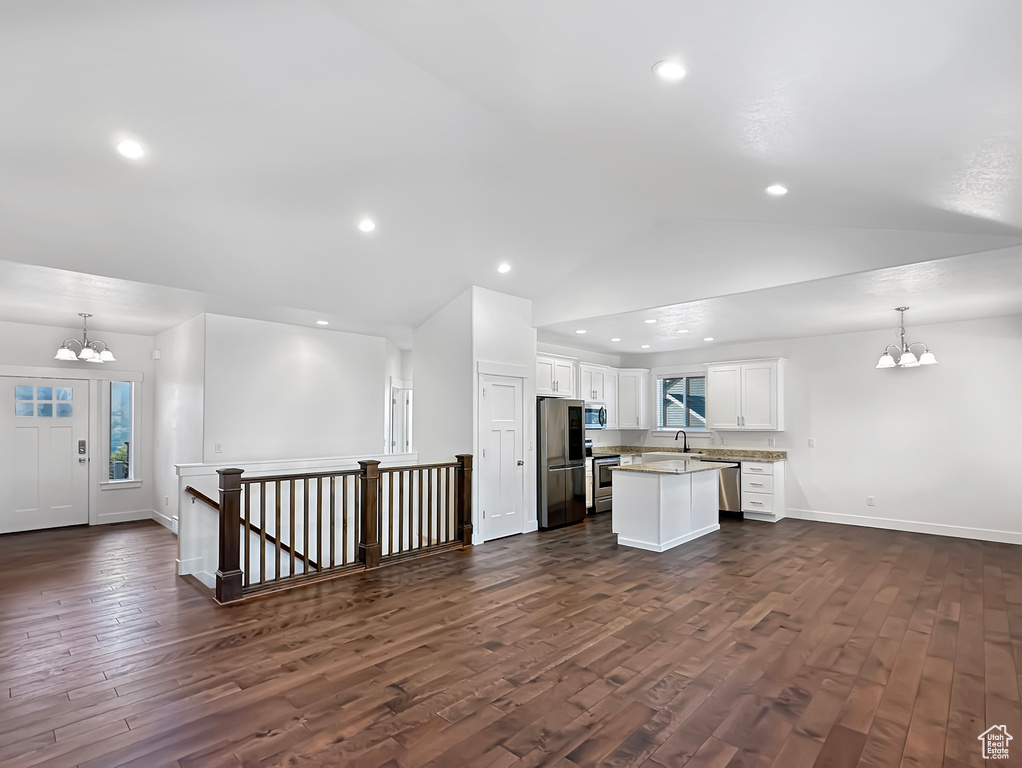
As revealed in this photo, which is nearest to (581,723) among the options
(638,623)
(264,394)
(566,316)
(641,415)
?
(638,623)

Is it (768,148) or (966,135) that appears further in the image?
(768,148)

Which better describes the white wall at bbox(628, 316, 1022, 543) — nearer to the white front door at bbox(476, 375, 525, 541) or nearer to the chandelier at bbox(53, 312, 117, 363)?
the white front door at bbox(476, 375, 525, 541)

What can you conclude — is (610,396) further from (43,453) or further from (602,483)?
(43,453)

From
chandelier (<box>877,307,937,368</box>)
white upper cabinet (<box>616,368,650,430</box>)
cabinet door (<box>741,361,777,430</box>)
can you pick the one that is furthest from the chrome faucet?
chandelier (<box>877,307,937,368</box>)

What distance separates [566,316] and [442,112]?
326 centimetres

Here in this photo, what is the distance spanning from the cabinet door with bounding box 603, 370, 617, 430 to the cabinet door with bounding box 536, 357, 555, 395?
61.7 inches

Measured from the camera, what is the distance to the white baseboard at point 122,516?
24.4 feet

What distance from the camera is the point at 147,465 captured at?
7.84 m

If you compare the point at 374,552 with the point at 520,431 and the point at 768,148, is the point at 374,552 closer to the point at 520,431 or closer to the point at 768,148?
the point at 520,431

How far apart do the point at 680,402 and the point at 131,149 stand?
8.14 meters

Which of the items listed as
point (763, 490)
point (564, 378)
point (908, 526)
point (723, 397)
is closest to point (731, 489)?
point (763, 490)

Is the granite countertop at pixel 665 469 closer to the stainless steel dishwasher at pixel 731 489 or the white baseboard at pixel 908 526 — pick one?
the stainless steel dishwasher at pixel 731 489

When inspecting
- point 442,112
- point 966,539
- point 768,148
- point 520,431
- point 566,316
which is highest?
point 442,112

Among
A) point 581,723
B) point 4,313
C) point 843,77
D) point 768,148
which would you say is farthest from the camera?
point 4,313
